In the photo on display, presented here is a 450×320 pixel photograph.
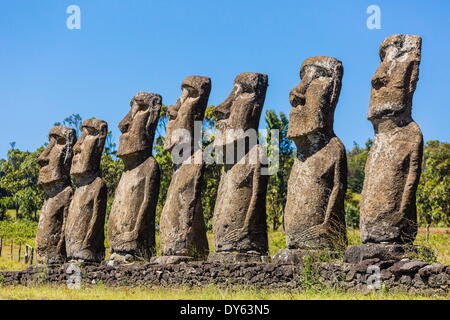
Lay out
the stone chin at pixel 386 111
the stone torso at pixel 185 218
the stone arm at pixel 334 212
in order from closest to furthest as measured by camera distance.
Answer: the stone chin at pixel 386 111 → the stone arm at pixel 334 212 → the stone torso at pixel 185 218

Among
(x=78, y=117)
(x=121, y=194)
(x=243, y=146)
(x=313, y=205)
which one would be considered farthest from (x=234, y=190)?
(x=78, y=117)

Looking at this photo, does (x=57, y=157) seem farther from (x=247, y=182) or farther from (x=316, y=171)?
(x=316, y=171)

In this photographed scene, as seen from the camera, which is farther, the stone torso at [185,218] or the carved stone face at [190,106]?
the carved stone face at [190,106]

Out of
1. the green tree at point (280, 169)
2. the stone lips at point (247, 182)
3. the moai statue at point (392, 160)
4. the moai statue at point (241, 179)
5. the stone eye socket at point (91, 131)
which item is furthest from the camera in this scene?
the green tree at point (280, 169)

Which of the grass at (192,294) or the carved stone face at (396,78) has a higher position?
the carved stone face at (396,78)

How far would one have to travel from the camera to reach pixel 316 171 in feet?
37.5

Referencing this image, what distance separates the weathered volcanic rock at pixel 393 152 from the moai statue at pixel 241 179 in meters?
2.37

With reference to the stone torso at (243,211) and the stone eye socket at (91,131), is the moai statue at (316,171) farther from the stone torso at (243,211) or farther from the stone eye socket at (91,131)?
the stone eye socket at (91,131)

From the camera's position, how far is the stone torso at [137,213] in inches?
559

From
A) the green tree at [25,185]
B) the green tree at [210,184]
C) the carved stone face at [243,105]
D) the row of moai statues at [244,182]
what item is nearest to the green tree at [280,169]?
the green tree at [210,184]

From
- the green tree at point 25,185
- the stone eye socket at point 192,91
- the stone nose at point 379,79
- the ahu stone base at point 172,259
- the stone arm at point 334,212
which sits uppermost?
the green tree at point 25,185

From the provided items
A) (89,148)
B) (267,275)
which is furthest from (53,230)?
(267,275)

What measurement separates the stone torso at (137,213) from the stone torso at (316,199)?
385cm

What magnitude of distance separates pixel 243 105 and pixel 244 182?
5.02ft
